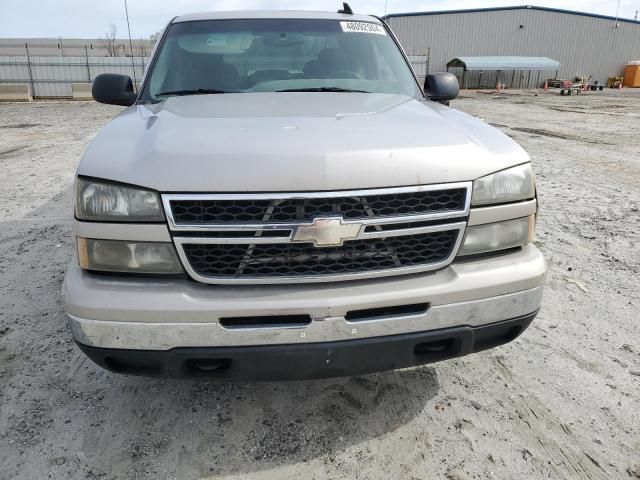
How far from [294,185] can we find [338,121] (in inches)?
23.3

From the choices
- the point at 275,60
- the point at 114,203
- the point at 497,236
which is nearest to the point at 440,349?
the point at 497,236

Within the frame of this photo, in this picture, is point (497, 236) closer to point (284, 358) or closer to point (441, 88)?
point (284, 358)

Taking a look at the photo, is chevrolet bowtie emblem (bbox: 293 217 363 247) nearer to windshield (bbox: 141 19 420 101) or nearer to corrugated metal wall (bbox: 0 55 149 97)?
windshield (bbox: 141 19 420 101)

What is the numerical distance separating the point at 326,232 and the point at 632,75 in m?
47.6

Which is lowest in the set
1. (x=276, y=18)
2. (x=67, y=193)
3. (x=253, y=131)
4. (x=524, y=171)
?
(x=67, y=193)

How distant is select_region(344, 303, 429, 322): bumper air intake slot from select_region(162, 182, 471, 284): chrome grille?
14 cm

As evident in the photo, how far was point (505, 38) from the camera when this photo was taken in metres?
40.5

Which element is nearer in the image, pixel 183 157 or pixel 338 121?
pixel 183 157

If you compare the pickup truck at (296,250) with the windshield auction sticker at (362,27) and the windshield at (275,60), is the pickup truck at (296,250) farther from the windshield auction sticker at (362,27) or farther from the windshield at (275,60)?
the windshield auction sticker at (362,27)

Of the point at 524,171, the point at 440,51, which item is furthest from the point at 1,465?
the point at 440,51

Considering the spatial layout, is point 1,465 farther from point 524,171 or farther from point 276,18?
point 276,18

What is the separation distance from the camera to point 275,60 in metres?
3.31

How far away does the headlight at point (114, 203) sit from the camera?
184 cm

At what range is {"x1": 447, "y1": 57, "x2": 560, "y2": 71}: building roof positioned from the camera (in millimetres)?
37312
